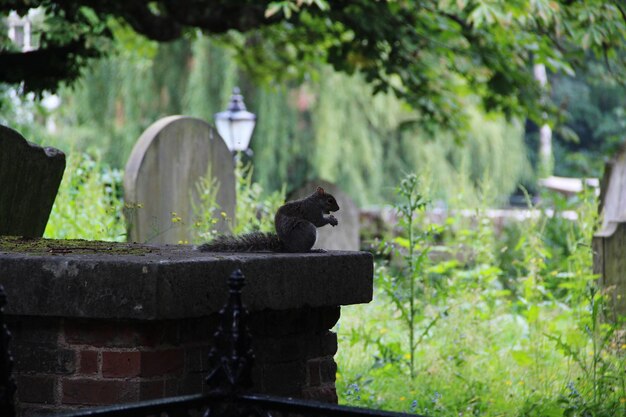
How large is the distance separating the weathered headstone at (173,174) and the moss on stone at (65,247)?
303cm

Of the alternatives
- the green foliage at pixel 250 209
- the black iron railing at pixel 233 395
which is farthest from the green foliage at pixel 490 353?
the black iron railing at pixel 233 395

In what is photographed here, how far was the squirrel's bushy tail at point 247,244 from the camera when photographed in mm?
3482

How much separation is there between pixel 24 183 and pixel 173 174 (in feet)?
9.77

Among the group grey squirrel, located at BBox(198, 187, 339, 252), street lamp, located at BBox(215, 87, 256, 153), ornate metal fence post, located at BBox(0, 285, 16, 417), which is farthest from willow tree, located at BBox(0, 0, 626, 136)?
ornate metal fence post, located at BBox(0, 285, 16, 417)

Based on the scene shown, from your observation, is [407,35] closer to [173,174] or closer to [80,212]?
[173,174]

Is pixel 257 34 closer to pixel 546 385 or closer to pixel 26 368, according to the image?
pixel 546 385

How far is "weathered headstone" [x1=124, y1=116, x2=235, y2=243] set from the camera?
727cm

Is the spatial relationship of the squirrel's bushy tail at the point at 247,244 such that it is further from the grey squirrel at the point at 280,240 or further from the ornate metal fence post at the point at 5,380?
the ornate metal fence post at the point at 5,380

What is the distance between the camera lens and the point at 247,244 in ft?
11.4

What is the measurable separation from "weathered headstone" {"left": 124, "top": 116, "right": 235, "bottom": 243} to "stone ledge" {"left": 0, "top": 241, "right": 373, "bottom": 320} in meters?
3.85

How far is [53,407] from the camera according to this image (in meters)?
2.96

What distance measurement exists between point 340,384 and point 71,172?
9.10 ft

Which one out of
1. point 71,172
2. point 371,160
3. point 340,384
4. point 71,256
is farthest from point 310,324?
point 371,160

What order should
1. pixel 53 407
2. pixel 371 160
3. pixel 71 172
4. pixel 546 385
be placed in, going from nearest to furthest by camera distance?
pixel 53 407
pixel 546 385
pixel 71 172
pixel 371 160
